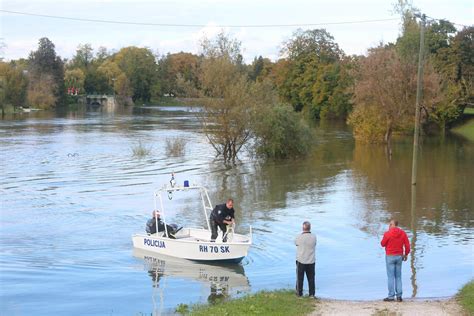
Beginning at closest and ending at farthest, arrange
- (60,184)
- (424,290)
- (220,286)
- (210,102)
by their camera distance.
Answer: (424,290) → (220,286) → (60,184) → (210,102)

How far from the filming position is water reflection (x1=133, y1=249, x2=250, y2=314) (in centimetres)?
1788

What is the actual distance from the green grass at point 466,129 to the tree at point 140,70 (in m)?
102

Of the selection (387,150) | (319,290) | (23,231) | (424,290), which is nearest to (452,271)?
(424,290)

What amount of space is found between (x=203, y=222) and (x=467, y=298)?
46.1 feet

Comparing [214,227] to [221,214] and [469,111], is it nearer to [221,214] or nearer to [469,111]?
[221,214]

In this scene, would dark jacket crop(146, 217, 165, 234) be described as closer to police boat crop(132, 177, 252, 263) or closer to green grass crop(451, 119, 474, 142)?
police boat crop(132, 177, 252, 263)

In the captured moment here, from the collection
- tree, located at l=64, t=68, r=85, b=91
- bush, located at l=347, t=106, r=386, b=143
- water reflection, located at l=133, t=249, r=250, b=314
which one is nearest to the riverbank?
water reflection, located at l=133, t=249, r=250, b=314

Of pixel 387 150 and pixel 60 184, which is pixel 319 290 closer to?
A: pixel 60 184

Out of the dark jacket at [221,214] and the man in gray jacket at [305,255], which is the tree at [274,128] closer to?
the dark jacket at [221,214]

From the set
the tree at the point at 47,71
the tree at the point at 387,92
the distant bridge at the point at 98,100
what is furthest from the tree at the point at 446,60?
the distant bridge at the point at 98,100

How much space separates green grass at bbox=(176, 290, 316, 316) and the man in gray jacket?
44 centimetres

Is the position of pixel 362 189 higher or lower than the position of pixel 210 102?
lower

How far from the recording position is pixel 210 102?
4856 cm

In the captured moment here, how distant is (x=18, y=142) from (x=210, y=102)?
23.4 metres
